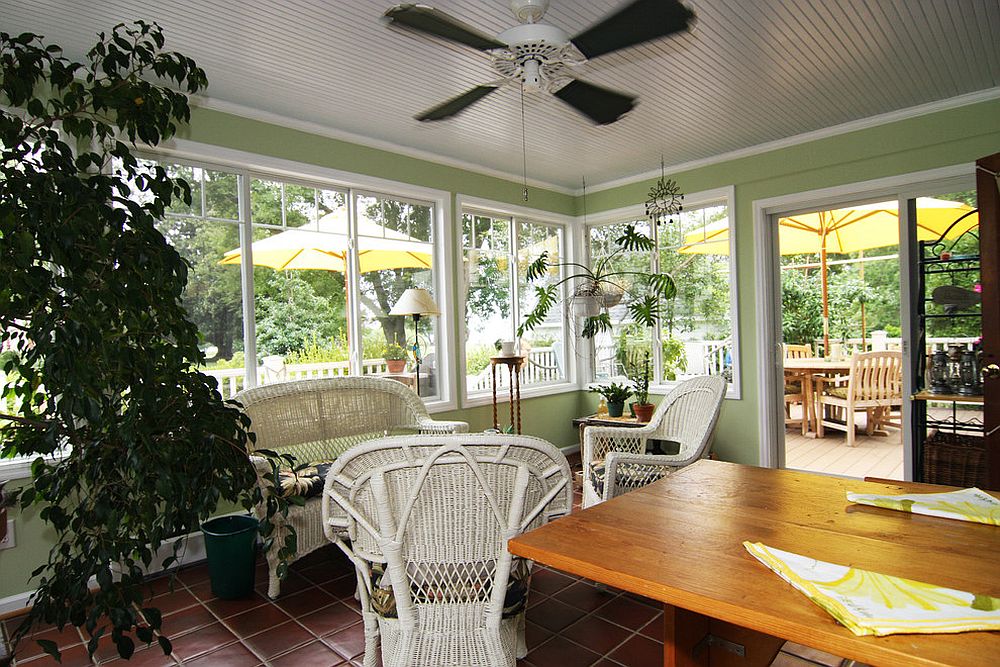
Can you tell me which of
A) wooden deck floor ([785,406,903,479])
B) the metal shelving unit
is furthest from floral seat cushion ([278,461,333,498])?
wooden deck floor ([785,406,903,479])

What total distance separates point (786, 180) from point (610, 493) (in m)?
3.28

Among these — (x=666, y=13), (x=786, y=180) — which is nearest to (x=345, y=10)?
(x=666, y=13)

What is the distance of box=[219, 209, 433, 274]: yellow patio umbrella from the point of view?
4.04m

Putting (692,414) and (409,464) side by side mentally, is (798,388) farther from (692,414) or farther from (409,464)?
(409,464)

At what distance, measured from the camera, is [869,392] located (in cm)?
610

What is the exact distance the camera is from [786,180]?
4844mm

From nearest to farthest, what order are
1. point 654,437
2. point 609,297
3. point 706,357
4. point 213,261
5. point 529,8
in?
1. point 529,8
2. point 654,437
3. point 213,261
4. point 609,297
5. point 706,357

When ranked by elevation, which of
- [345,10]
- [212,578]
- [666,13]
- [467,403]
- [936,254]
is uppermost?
[345,10]

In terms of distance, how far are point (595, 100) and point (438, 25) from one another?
95 centimetres

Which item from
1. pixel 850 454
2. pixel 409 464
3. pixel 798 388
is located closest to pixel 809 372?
pixel 798 388

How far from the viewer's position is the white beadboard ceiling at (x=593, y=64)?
9.02 ft

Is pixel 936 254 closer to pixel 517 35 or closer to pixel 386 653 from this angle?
pixel 517 35

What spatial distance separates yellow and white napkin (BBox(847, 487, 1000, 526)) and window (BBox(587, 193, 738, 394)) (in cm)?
366

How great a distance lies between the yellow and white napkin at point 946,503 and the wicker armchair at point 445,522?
32.6 inches
